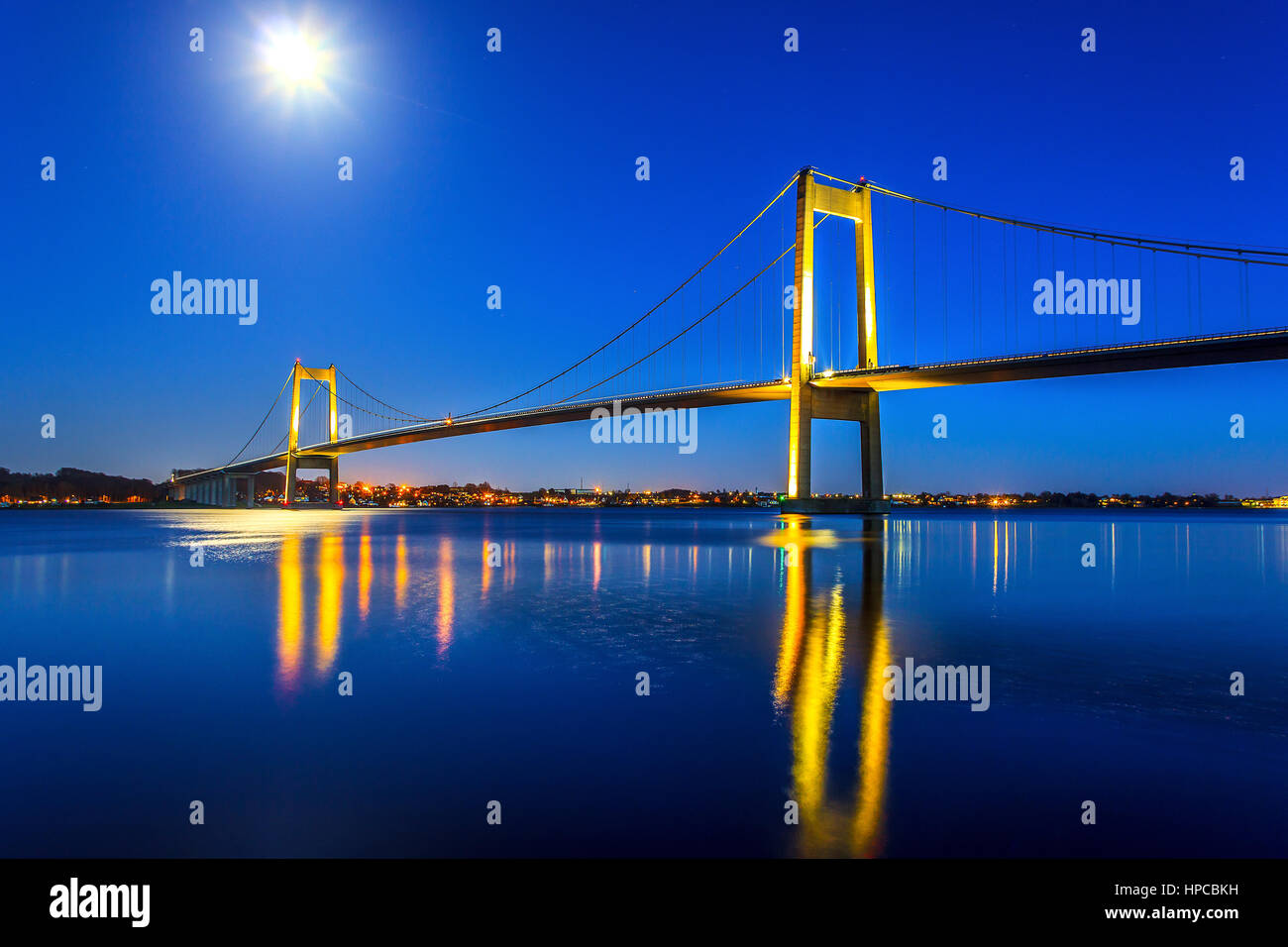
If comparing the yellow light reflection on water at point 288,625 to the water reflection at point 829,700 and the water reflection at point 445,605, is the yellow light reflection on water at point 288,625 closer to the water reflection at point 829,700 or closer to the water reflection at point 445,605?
the water reflection at point 445,605

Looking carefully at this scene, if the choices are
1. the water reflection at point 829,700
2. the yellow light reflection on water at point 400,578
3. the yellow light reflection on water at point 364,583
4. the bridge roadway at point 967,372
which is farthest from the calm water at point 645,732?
the bridge roadway at point 967,372

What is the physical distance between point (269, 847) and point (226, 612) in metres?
8.25

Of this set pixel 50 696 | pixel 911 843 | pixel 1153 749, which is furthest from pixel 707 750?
pixel 50 696

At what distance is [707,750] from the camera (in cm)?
403

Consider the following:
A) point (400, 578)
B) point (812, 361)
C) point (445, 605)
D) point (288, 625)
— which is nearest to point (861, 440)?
point (812, 361)

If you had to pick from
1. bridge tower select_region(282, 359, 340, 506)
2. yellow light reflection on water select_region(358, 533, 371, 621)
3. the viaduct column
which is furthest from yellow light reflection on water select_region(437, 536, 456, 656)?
bridge tower select_region(282, 359, 340, 506)

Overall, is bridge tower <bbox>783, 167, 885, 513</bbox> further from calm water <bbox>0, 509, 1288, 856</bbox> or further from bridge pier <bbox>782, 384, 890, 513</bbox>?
calm water <bbox>0, 509, 1288, 856</bbox>

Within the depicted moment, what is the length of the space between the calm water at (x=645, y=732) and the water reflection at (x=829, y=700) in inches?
1.0

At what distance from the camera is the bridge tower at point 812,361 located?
39812 mm

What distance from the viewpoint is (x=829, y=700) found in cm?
508

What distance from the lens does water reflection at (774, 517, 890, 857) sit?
3.04 m

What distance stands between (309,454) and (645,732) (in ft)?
235

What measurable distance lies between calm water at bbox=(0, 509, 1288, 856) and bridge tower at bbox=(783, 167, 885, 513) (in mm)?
29542

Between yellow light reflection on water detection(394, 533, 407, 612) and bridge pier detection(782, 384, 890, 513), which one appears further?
bridge pier detection(782, 384, 890, 513)
